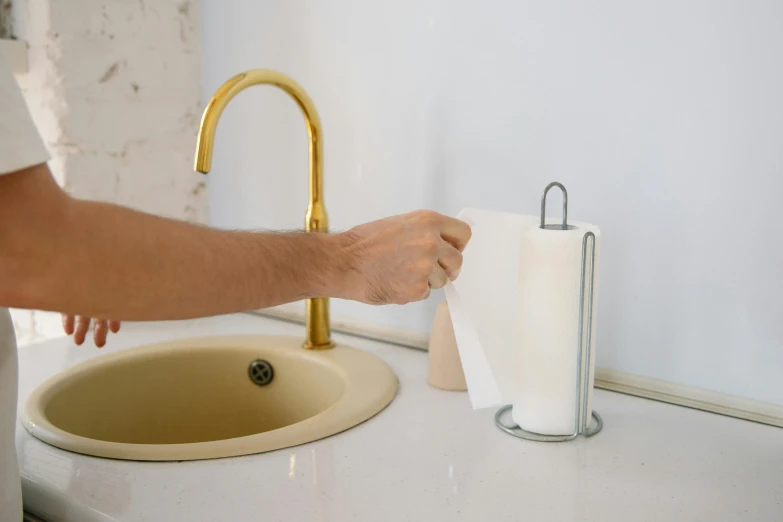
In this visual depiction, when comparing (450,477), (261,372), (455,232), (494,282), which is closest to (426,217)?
(455,232)

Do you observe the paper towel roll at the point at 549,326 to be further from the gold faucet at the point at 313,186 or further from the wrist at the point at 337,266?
the gold faucet at the point at 313,186

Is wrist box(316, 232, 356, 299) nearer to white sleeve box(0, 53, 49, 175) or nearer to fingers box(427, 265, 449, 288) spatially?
fingers box(427, 265, 449, 288)

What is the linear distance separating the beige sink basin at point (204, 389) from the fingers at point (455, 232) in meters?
0.26

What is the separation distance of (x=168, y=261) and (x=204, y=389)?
0.69 meters

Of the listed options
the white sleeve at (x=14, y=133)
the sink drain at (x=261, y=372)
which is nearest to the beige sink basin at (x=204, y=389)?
the sink drain at (x=261, y=372)

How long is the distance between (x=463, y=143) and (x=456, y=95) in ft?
0.26

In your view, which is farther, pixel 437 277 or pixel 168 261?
pixel 437 277

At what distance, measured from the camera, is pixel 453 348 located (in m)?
1.09

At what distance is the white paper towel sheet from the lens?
888 mm

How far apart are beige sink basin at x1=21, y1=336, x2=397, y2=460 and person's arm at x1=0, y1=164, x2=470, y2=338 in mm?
262

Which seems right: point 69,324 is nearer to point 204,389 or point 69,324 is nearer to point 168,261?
point 204,389

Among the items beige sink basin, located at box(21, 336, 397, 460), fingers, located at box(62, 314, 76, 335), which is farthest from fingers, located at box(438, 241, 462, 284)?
fingers, located at box(62, 314, 76, 335)

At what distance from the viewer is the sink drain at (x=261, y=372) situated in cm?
128

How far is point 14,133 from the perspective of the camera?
59 cm
